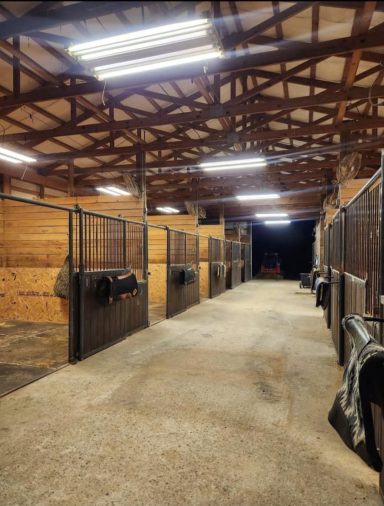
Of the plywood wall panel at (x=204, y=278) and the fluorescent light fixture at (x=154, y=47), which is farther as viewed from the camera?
the plywood wall panel at (x=204, y=278)

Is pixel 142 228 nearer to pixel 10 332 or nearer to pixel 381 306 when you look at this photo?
pixel 10 332

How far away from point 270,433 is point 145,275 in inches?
139

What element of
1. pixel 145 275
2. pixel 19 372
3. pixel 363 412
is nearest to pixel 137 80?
pixel 145 275

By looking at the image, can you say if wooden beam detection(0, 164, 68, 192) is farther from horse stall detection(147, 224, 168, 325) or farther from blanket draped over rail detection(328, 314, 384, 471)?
blanket draped over rail detection(328, 314, 384, 471)

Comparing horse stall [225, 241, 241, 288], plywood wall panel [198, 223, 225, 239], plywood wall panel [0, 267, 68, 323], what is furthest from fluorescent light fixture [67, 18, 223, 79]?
horse stall [225, 241, 241, 288]

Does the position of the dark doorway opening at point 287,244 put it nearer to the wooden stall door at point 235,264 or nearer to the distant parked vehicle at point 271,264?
the distant parked vehicle at point 271,264

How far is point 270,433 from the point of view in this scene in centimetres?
216

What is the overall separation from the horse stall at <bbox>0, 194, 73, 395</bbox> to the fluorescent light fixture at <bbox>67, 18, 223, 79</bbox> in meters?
2.28

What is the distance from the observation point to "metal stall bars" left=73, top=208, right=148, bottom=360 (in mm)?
3656

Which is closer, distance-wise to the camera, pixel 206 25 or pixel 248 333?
pixel 206 25

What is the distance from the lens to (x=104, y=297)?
156 inches

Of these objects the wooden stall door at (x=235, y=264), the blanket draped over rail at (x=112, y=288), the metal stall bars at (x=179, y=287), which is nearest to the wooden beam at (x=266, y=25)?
the blanket draped over rail at (x=112, y=288)

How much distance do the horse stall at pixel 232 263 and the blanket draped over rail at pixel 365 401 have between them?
10.7 metres

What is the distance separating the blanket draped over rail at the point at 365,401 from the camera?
4.19ft
